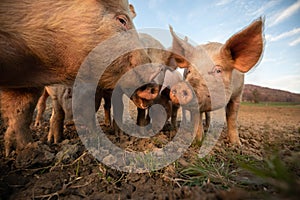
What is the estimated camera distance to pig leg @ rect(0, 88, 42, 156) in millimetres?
2695

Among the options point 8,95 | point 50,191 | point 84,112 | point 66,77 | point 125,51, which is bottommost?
point 50,191

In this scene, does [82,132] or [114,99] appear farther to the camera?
[114,99]

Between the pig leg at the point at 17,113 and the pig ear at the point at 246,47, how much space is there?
3.00 meters

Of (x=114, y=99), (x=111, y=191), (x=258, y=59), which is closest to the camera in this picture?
(x=111, y=191)

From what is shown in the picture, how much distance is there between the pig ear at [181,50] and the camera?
12.7 ft

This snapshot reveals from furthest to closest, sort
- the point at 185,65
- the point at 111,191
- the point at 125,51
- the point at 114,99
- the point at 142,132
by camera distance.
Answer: the point at 114,99, the point at 142,132, the point at 185,65, the point at 125,51, the point at 111,191

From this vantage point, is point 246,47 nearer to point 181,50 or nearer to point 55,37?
point 181,50

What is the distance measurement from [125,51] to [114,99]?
7.61 ft

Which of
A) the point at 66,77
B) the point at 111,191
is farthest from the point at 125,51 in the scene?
the point at 111,191

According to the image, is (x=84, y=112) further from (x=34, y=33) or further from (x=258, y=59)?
(x=258, y=59)

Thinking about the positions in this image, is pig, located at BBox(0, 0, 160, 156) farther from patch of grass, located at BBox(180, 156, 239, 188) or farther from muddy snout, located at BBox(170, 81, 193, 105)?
patch of grass, located at BBox(180, 156, 239, 188)

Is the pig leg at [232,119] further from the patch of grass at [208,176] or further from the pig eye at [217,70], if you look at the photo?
the patch of grass at [208,176]

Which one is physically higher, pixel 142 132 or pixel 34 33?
pixel 34 33

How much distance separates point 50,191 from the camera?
154cm
